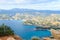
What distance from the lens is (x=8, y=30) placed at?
1.76m

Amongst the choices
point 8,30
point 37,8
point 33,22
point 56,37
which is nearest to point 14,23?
point 8,30

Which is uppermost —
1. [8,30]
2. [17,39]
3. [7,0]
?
[7,0]

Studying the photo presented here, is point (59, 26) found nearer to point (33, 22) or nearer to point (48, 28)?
point (48, 28)

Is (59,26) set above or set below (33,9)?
below

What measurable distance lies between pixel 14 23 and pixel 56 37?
0.57 m

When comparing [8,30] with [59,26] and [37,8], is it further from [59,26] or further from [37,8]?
[59,26]

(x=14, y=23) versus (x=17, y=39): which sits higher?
(x=14, y=23)

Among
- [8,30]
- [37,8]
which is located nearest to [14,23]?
[8,30]

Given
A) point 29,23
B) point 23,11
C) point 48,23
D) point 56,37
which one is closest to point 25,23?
point 29,23


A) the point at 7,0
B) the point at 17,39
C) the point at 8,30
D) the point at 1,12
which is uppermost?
the point at 7,0

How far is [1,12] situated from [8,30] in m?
0.25

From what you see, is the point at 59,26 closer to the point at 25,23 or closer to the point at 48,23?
the point at 48,23

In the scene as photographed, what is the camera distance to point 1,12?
178 cm

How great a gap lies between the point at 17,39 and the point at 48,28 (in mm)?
429
